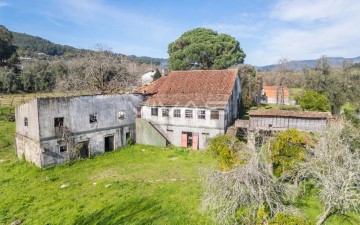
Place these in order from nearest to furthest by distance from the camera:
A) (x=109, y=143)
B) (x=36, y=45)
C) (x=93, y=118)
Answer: (x=93, y=118) → (x=109, y=143) → (x=36, y=45)

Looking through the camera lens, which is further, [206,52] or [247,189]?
[206,52]

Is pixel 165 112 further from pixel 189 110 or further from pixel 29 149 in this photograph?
pixel 29 149

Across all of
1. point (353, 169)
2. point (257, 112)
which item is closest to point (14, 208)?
point (353, 169)

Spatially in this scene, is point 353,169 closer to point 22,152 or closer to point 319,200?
point 319,200

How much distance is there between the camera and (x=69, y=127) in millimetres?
23578

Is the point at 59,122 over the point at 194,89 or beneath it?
beneath

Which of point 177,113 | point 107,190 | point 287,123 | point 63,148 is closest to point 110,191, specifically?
point 107,190

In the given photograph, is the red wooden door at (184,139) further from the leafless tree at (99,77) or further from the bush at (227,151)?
the leafless tree at (99,77)

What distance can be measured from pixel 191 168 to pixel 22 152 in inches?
602

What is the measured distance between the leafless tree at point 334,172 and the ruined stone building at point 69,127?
1804cm

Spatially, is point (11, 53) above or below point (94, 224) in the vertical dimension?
above

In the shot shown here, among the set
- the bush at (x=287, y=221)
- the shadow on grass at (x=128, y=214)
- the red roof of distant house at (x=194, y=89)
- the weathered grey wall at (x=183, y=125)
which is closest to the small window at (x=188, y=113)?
the weathered grey wall at (x=183, y=125)

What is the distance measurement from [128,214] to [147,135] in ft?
48.6

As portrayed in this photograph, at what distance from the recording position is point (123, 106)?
93.2ft
